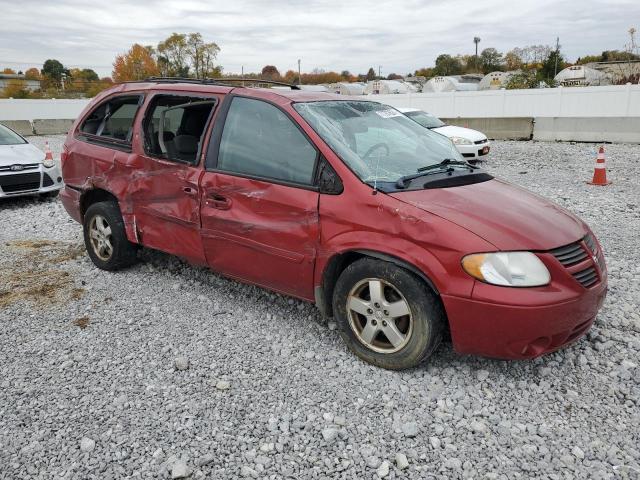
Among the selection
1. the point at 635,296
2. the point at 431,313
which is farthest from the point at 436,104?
the point at 431,313

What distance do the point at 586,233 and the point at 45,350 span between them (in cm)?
376

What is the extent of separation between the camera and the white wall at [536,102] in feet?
61.4

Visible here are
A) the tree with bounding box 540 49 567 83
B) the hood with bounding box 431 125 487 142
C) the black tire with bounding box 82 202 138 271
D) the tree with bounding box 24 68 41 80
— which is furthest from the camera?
the tree with bounding box 24 68 41 80

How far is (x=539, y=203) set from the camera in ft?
11.5

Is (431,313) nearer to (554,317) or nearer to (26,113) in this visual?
(554,317)

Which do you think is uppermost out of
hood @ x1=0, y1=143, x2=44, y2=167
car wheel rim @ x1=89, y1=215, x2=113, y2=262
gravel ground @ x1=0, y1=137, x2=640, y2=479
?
hood @ x1=0, y1=143, x2=44, y2=167

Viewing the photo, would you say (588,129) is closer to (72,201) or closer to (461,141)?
(461,141)

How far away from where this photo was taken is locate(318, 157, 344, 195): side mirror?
Answer: 10.8 ft

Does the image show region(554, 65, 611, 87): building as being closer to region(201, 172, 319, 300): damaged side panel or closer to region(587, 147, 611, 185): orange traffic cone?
region(587, 147, 611, 185): orange traffic cone

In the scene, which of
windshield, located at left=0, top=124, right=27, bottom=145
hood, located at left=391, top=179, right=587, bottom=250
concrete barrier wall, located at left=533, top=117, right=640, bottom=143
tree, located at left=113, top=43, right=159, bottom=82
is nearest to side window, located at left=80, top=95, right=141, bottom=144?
hood, located at left=391, top=179, right=587, bottom=250

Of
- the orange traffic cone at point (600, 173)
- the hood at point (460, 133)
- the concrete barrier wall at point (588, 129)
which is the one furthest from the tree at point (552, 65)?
the orange traffic cone at point (600, 173)

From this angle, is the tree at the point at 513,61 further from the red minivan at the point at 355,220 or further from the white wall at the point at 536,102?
the red minivan at the point at 355,220

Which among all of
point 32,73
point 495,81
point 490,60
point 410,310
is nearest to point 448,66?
point 490,60

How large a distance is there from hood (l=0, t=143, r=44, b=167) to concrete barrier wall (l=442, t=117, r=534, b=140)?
1269 cm
